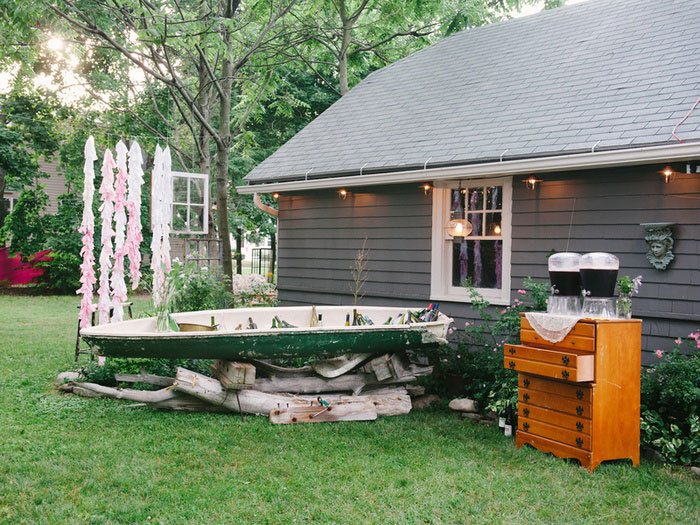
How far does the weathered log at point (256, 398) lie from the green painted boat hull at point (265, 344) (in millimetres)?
305

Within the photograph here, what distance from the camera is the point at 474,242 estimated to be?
7.85 metres

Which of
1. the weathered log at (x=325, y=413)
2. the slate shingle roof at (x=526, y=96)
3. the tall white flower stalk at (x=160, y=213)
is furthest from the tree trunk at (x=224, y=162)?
the weathered log at (x=325, y=413)

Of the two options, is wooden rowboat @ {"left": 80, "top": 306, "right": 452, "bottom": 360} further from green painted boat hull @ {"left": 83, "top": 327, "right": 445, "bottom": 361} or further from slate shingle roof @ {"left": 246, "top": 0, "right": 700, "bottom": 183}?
slate shingle roof @ {"left": 246, "top": 0, "right": 700, "bottom": 183}

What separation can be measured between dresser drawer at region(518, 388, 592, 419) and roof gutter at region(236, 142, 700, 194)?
234 centimetres

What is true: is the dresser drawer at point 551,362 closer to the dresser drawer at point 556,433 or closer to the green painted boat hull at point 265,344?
the dresser drawer at point 556,433

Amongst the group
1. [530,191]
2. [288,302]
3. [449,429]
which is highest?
[530,191]

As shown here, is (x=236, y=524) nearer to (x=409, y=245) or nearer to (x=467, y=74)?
(x=409, y=245)

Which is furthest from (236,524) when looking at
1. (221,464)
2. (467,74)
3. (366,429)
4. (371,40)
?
(371,40)

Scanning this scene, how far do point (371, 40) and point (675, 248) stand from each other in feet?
39.1

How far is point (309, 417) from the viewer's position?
237 inches

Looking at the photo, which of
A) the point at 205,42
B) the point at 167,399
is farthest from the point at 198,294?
the point at 205,42

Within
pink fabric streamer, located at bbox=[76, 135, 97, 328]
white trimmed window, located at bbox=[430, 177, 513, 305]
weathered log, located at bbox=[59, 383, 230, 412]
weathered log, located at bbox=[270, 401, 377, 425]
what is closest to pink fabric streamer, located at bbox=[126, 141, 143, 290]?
pink fabric streamer, located at bbox=[76, 135, 97, 328]

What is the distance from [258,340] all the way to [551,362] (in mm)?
2598

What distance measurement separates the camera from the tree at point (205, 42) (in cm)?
877
